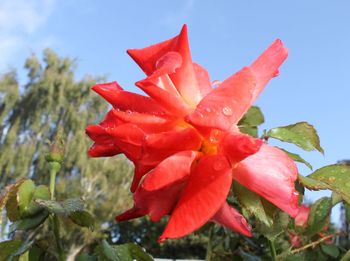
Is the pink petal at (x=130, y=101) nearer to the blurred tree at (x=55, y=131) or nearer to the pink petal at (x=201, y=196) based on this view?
the pink petal at (x=201, y=196)

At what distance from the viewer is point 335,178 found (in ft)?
1.37

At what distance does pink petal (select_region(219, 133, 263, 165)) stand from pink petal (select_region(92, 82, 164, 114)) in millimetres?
60

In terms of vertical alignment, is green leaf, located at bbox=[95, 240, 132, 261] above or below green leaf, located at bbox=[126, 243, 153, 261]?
above

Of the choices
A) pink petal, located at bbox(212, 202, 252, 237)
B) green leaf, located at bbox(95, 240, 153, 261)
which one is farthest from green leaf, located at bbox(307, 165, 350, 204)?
green leaf, located at bbox(95, 240, 153, 261)

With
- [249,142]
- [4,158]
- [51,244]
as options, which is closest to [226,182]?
[249,142]

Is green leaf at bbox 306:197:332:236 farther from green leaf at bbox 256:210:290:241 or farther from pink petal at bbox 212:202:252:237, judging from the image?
pink petal at bbox 212:202:252:237

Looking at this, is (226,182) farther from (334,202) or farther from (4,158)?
(4,158)

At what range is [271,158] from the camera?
34cm

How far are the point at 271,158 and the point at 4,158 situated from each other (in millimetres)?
11898

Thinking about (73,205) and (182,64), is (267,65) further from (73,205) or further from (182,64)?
(73,205)

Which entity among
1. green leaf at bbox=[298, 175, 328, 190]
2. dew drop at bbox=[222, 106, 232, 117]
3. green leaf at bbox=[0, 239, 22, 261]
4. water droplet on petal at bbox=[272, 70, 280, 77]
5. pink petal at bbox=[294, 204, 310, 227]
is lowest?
pink petal at bbox=[294, 204, 310, 227]

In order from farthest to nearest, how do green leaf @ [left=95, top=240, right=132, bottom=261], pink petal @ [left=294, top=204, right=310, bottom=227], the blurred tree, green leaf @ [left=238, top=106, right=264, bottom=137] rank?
1. the blurred tree
2. pink petal @ [left=294, top=204, right=310, bottom=227]
3. green leaf @ [left=238, top=106, right=264, bottom=137]
4. green leaf @ [left=95, top=240, right=132, bottom=261]

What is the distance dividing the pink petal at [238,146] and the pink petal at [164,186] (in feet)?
0.08

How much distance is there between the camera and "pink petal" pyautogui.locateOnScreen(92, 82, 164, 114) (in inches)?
14.4
